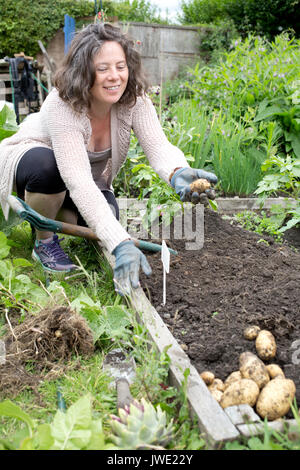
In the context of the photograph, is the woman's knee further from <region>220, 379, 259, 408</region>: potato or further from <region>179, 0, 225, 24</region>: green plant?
<region>179, 0, 225, 24</region>: green plant

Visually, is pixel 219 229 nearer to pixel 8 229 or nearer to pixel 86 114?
pixel 86 114

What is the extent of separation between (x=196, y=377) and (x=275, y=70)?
322 cm

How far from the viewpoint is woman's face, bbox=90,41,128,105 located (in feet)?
6.55

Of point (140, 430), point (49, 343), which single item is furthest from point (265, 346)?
point (49, 343)

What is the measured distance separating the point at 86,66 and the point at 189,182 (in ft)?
2.36

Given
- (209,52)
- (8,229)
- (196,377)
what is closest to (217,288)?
(196,377)

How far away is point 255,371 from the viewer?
128cm

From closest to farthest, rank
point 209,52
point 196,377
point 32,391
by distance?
point 196,377 < point 32,391 < point 209,52

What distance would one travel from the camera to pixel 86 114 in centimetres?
216

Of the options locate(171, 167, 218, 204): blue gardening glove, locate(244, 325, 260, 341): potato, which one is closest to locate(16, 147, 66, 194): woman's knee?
locate(171, 167, 218, 204): blue gardening glove

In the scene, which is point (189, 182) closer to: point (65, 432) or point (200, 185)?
point (200, 185)

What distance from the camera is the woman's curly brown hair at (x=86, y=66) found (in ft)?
6.53

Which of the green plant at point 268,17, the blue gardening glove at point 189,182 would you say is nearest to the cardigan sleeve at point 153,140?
the blue gardening glove at point 189,182

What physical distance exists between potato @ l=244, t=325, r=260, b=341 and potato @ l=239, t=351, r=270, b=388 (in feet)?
0.59
